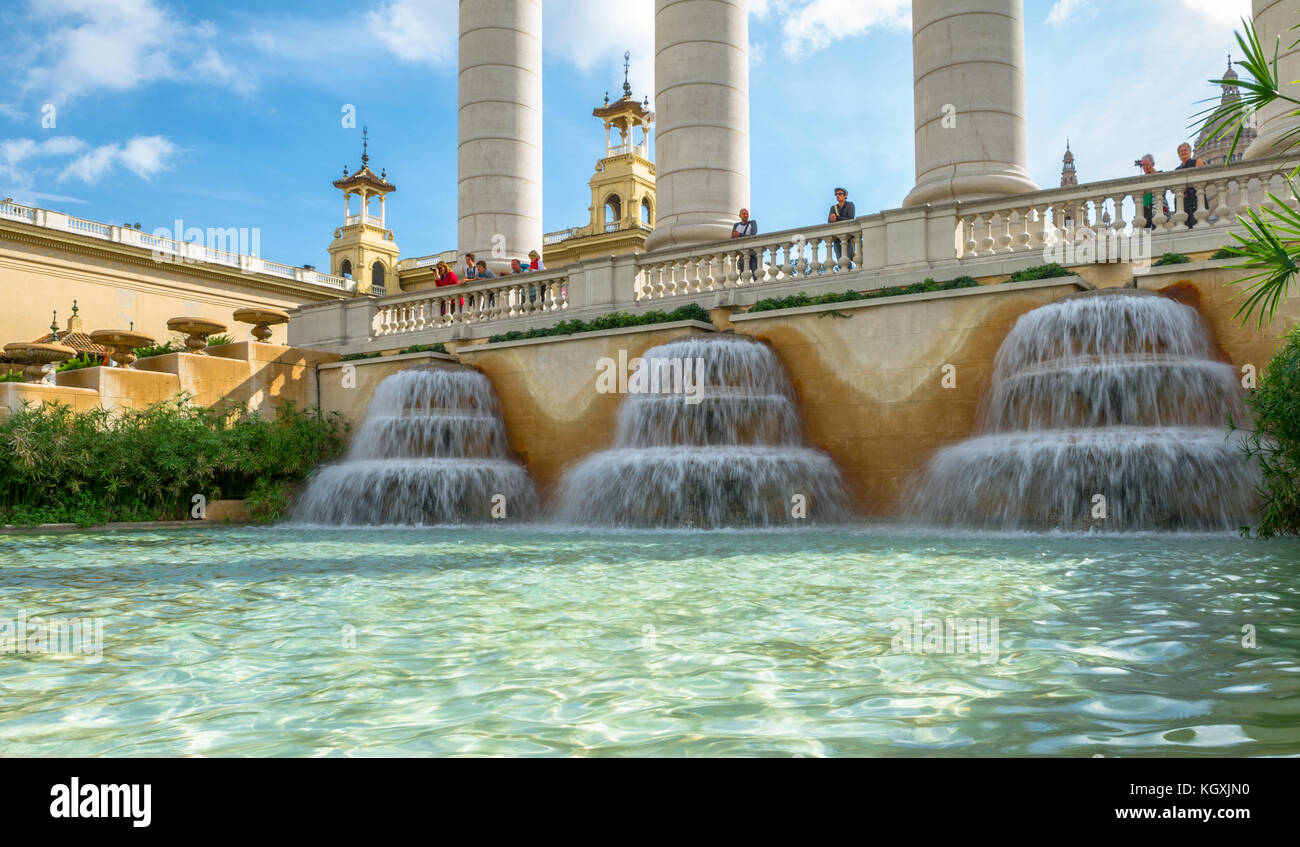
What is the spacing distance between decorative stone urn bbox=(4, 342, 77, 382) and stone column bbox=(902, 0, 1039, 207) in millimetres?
18911

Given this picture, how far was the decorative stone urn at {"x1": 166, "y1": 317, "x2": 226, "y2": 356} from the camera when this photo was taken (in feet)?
75.2

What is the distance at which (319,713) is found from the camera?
3.79 meters

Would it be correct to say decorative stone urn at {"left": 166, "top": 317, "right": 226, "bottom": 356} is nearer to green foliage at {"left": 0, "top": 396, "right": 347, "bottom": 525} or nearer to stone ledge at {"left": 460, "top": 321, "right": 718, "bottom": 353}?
green foliage at {"left": 0, "top": 396, "right": 347, "bottom": 525}

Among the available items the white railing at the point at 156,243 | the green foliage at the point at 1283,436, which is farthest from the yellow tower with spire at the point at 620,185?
the green foliage at the point at 1283,436

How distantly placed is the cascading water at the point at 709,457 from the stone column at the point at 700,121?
687 centimetres

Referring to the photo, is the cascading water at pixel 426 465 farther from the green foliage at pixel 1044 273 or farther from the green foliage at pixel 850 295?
the green foliage at pixel 1044 273

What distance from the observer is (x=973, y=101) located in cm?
1952

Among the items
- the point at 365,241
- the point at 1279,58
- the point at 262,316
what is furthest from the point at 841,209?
the point at 365,241

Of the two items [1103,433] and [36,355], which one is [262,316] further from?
[1103,433]

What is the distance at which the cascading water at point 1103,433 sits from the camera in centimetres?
1220

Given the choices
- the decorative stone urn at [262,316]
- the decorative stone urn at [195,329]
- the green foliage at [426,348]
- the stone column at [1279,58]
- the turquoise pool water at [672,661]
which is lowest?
the turquoise pool water at [672,661]

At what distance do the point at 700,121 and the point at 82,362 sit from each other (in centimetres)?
1776

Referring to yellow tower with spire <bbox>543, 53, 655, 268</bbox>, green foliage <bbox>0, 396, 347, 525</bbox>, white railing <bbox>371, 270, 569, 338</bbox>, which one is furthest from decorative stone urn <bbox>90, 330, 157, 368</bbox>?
yellow tower with spire <bbox>543, 53, 655, 268</bbox>

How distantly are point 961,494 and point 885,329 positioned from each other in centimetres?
426
